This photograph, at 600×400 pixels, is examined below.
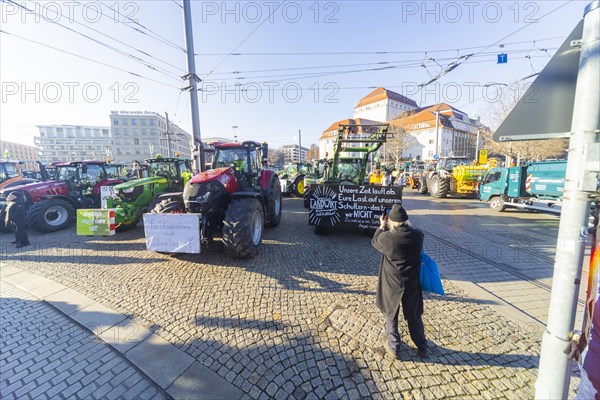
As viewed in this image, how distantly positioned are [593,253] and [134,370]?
12.4 feet

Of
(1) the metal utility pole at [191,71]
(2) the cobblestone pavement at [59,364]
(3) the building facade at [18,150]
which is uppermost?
(3) the building facade at [18,150]

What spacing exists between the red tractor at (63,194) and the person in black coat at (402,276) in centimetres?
961

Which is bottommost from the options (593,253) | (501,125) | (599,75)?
(593,253)

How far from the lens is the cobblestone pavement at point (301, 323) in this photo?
2145mm

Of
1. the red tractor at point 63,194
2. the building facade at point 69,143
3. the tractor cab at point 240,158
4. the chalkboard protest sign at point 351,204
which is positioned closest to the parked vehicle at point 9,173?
the red tractor at point 63,194

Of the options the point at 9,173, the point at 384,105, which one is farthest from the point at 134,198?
the point at 384,105

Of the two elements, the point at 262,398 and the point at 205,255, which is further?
the point at 205,255

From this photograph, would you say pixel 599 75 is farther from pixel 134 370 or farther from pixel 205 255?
pixel 205 255

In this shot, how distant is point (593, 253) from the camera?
141cm

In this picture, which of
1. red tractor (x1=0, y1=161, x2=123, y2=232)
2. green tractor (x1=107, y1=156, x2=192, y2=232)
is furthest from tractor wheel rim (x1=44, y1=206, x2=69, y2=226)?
green tractor (x1=107, y1=156, x2=192, y2=232)

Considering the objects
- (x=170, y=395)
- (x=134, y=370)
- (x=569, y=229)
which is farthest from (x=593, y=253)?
(x=134, y=370)

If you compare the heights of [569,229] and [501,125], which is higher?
[501,125]

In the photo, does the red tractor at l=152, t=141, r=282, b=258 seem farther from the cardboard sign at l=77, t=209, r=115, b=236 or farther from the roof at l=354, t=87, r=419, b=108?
the roof at l=354, t=87, r=419, b=108

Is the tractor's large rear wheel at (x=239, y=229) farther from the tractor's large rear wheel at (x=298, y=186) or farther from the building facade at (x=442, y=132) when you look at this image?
the building facade at (x=442, y=132)
